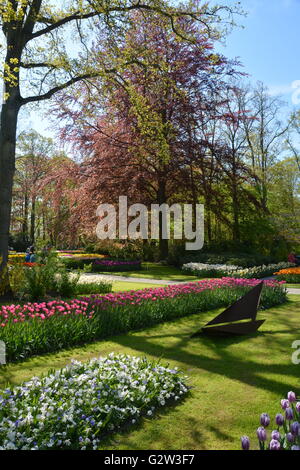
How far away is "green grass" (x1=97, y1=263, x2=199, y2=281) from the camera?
15.9 m

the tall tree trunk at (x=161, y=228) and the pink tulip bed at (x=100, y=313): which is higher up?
the tall tree trunk at (x=161, y=228)

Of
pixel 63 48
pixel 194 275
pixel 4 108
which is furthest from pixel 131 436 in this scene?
pixel 194 275

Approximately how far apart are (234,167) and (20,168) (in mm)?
25959

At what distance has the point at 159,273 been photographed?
1758 centimetres

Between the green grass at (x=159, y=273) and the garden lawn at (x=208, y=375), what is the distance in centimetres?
781

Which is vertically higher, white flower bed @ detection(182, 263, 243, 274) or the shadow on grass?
white flower bed @ detection(182, 263, 243, 274)

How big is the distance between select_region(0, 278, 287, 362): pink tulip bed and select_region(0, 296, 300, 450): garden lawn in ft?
0.80

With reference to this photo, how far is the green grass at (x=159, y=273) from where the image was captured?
1590cm

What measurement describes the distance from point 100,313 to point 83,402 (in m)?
3.41

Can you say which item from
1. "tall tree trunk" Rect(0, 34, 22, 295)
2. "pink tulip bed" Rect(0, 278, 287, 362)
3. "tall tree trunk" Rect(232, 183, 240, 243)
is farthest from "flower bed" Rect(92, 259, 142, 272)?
"tall tree trunk" Rect(0, 34, 22, 295)

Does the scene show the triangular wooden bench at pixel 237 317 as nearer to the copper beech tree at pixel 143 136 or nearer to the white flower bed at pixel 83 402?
the white flower bed at pixel 83 402

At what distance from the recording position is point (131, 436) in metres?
3.25

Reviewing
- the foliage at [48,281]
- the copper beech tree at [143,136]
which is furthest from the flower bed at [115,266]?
the foliage at [48,281]

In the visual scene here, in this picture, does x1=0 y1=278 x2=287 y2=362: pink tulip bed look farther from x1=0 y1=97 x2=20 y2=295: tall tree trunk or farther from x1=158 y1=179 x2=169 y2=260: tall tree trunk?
x1=158 y1=179 x2=169 y2=260: tall tree trunk
